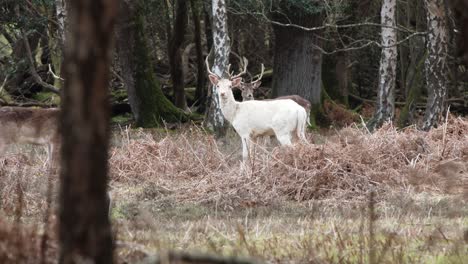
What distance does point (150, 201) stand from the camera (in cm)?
1027

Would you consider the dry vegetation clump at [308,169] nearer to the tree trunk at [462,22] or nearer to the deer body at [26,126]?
the deer body at [26,126]

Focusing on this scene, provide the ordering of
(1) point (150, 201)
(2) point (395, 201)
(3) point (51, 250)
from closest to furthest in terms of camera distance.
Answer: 1. (3) point (51, 250)
2. (2) point (395, 201)
3. (1) point (150, 201)

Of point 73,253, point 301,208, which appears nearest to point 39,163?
point 301,208

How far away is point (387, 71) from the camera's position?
67.6ft

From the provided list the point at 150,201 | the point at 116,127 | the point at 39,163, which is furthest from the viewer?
the point at 116,127

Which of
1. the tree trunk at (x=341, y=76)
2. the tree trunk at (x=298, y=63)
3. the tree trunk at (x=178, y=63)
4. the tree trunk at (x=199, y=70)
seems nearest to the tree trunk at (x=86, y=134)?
the tree trunk at (x=298, y=63)

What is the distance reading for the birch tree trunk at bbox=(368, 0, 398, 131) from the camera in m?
20.1

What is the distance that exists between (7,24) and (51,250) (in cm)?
2048

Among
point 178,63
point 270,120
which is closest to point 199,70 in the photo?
point 178,63

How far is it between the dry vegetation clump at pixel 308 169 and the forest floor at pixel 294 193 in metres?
0.02

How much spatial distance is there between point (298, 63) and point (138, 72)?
437cm

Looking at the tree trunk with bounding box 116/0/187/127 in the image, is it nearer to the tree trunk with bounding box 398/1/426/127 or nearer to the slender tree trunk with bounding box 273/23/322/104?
the slender tree trunk with bounding box 273/23/322/104

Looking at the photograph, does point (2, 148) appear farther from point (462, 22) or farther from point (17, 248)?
point (462, 22)

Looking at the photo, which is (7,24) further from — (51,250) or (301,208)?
(51,250)
